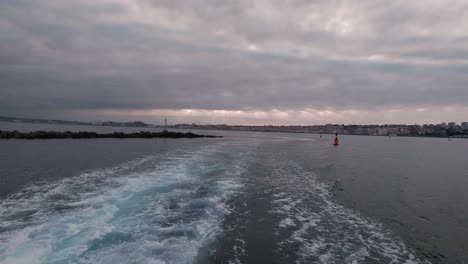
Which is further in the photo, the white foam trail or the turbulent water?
the turbulent water

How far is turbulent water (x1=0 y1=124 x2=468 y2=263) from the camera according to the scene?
20.1ft

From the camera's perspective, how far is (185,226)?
7.74 metres

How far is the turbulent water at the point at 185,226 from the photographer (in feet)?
20.1

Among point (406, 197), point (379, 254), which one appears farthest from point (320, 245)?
point (406, 197)

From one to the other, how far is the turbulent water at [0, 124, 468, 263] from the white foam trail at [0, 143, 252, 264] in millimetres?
21

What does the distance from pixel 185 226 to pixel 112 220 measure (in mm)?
1858

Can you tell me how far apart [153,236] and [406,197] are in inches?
418

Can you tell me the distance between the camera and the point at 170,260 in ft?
18.9

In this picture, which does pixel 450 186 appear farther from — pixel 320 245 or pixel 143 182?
pixel 143 182

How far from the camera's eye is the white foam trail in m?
5.91

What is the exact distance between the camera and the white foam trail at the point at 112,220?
5914 millimetres

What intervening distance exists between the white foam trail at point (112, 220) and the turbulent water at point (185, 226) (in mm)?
21

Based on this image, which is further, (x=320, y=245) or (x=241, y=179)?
(x=241, y=179)

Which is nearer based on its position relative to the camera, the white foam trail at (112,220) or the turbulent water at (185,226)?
the white foam trail at (112,220)
